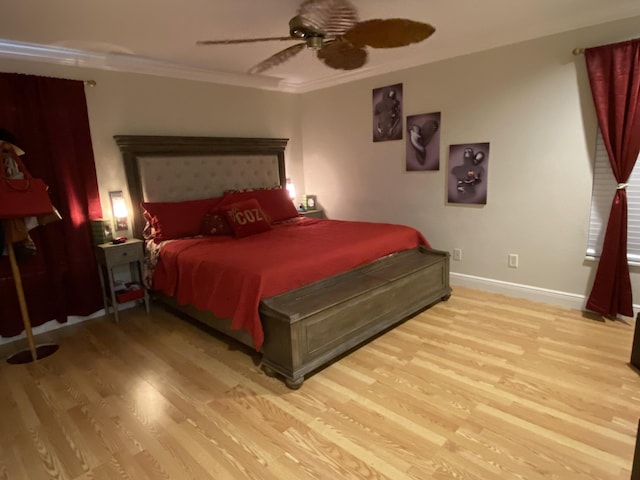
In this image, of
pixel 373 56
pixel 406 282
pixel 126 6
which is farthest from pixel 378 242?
pixel 126 6

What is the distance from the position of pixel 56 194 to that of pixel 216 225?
4.28ft

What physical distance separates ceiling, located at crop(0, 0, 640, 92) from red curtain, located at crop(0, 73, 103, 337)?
0.33m

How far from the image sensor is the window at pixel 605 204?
2791 millimetres

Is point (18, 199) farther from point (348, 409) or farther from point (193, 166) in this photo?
point (348, 409)

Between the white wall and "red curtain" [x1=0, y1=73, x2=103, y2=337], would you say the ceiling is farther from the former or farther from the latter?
"red curtain" [x1=0, y1=73, x2=103, y2=337]

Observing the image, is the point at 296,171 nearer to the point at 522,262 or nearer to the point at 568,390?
the point at 522,262

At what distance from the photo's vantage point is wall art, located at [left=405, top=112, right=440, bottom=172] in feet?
12.2

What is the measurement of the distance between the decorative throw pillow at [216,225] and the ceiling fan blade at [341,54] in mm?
1683

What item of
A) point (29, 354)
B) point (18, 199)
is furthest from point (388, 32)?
point (29, 354)

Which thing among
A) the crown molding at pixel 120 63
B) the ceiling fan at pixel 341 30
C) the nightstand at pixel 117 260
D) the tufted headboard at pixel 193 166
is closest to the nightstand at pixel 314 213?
the tufted headboard at pixel 193 166

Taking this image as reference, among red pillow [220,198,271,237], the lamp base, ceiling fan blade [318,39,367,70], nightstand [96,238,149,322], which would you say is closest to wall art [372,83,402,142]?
ceiling fan blade [318,39,367,70]

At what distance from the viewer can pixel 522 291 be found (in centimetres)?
343

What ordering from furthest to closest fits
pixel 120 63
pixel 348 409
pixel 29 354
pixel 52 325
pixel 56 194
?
pixel 120 63
pixel 52 325
pixel 56 194
pixel 29 354
pixel 348 409

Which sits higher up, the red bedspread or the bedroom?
the bedroom
